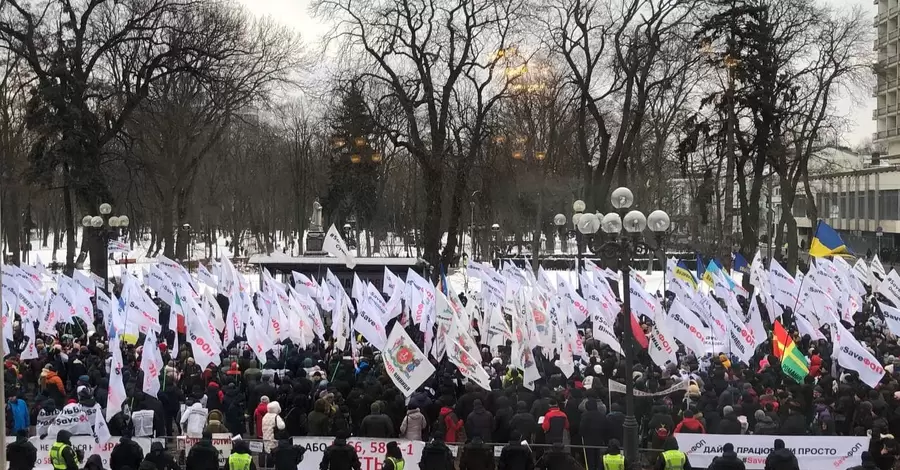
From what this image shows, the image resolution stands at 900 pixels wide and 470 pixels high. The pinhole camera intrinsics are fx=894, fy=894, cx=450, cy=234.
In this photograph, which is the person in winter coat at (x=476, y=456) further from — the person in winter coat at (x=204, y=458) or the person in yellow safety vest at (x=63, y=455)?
the person in yellow safety vest at (x=63, y=455)

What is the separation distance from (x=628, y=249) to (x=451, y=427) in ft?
11.4

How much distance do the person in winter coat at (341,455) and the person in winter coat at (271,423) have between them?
1713 millimetres

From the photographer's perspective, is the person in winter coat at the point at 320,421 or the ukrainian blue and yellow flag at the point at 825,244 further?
the ukrainian blue and yellow flag at the point at 825,244

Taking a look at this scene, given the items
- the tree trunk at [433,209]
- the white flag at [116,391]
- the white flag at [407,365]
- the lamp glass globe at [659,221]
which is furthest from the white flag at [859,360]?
the tree trunk at [433,209]

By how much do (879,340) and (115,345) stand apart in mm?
15323

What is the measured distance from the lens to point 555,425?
11.8 meters

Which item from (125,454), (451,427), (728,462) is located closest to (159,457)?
(125,454)

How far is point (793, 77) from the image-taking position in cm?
3684

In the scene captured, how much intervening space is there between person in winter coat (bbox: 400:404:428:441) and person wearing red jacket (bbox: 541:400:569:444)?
1.71 metres

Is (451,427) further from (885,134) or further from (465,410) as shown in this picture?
(885,134)

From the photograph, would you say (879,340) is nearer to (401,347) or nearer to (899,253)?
(401,347)

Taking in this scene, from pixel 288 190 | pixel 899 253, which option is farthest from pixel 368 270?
pixel 899 253

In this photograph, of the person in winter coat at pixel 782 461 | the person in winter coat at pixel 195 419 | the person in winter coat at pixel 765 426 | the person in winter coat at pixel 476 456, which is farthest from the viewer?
the person in winter coat at pixel 195 419

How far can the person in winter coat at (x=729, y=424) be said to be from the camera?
11703mm
